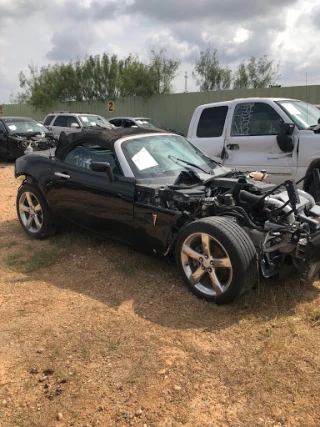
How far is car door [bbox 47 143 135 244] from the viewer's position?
14.4ft

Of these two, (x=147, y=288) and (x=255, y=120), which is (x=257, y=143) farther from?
(x=147, y=288)

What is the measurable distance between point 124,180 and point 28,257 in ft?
5.71

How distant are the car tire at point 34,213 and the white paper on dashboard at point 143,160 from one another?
1.66 m

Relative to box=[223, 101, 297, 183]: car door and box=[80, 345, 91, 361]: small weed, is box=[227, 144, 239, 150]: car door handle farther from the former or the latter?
box=[80, 345, 91, 361]: small weed

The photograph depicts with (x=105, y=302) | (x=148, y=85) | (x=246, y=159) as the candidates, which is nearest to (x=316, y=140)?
(x=246, y=159)

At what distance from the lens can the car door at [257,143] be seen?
21.5ft

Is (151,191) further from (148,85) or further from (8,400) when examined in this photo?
(148,85)

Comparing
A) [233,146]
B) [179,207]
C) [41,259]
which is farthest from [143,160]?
[233,146]

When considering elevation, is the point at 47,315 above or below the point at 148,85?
below

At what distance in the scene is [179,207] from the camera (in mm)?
4043

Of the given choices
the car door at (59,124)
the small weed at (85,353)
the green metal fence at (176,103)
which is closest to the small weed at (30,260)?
the small weed at (85,353)

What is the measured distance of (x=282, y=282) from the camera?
4016 mm

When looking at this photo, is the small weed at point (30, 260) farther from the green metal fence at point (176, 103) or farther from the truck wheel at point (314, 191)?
the green metal fence at point (176, 103)

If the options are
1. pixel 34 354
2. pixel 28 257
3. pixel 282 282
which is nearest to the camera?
pixel 34 354
